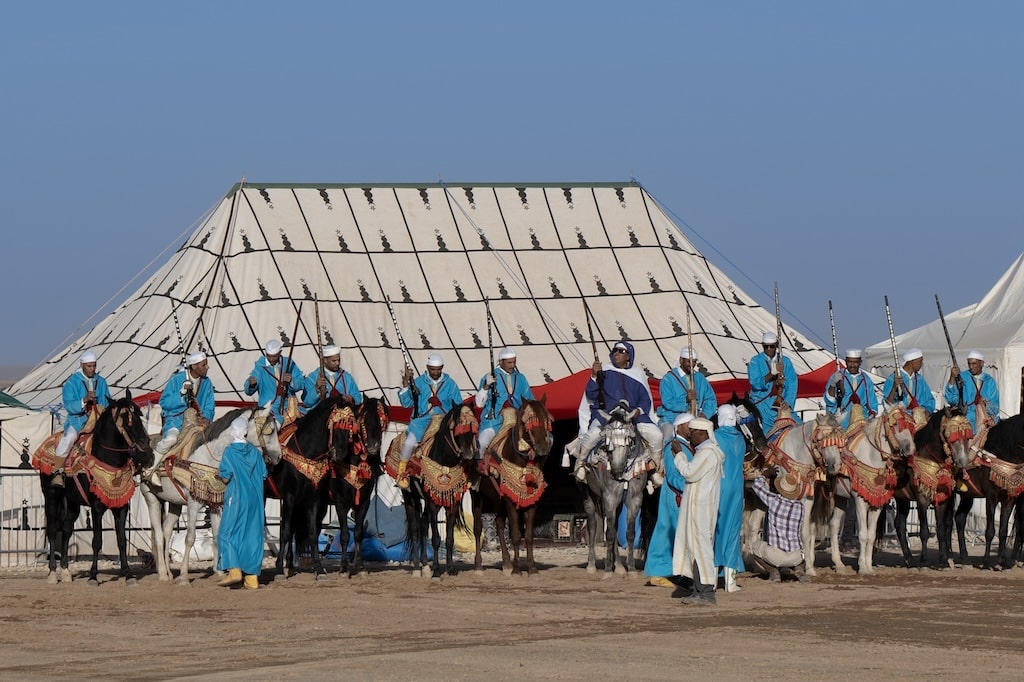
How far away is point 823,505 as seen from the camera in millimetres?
20641

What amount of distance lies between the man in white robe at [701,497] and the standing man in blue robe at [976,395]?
5.50m

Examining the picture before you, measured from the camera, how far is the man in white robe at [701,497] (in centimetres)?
1616

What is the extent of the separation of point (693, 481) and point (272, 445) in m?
4.72

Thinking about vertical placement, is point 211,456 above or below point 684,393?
below

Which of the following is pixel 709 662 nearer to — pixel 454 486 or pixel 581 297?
pixel 454 486

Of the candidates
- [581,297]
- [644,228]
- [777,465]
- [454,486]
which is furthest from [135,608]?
[644,228]

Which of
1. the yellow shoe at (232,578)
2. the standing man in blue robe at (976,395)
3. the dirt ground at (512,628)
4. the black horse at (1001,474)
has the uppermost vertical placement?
the standing man in blue robe at (976,395)

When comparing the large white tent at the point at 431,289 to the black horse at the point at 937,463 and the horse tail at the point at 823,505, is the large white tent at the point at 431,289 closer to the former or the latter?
the horse tail at the point at 823,505

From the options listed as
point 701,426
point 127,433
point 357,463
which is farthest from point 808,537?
point 127,433

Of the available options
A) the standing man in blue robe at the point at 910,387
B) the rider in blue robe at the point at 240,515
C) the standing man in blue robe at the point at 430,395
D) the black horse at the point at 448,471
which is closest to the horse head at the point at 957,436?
the standing man in blue robe at the point at 910,387

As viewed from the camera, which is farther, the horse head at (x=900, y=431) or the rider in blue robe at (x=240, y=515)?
the horse head at (x=900, y=431)

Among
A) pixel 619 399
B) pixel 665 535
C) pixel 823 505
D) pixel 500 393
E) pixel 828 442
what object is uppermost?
pixel 500 393

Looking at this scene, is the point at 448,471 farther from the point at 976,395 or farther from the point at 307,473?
the point at 976,395

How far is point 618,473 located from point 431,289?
35.2 ft
